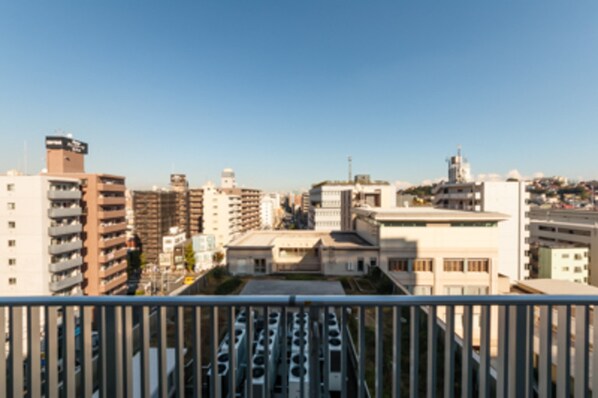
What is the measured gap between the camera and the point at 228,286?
505 inches

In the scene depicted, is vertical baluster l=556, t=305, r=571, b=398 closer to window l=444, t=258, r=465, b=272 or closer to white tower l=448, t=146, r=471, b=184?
window l=444, t=258, r=465, b=272

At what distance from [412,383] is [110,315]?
1.79 meters

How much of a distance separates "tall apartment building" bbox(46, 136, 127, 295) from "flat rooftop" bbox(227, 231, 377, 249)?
50.5 ft

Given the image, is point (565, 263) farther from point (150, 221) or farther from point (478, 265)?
point (150, 221)

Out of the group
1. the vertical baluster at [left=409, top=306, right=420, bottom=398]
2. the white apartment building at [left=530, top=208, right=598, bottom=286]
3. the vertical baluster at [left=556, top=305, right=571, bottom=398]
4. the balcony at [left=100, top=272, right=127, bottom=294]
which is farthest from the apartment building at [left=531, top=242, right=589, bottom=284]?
the balcony at [left=100, top=272, right=127, bottom=294]

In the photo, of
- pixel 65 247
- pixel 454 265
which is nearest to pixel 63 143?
pixel 65 247

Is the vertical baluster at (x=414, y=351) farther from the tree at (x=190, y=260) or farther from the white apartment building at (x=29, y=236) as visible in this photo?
the tree at (x=190, y=260)

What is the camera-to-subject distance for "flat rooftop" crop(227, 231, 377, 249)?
18.7m

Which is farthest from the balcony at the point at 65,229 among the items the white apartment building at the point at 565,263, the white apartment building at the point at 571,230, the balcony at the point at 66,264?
the white apartment building at the point at 571,230

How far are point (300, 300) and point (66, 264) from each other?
95.9 ft

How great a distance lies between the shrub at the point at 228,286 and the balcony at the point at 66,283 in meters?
17.6

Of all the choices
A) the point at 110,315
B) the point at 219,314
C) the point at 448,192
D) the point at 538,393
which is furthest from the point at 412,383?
the point at 448,192

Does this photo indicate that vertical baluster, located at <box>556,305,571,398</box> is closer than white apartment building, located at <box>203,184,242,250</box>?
Yes

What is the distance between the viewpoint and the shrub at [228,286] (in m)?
11.9
